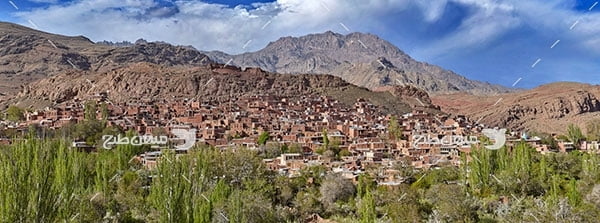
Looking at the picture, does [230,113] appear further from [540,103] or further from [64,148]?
[540,103]

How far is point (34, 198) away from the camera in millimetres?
11078

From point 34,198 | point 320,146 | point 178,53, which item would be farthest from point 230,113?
point 178,53

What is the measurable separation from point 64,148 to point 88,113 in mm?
33579

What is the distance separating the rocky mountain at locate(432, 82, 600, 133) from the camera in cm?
7306

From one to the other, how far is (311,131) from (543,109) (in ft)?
159

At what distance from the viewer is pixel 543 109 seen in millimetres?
79625

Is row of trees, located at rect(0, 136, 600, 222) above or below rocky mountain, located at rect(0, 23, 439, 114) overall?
below

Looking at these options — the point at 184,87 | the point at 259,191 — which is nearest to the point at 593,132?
the point at 259,191

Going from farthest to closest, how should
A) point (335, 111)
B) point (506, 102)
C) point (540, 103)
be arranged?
1. point (506, 102)
2. point (540, 103)
3. point (335, 111)

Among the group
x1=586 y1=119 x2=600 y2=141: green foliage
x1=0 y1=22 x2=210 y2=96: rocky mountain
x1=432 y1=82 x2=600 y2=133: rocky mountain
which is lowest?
x1=586 y1=119 x2=600 y2=141: green foliage

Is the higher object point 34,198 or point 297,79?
point 297,79

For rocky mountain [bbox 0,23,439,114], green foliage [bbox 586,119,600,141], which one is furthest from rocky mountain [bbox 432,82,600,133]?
green foliage [bbox 586,119,600,141]

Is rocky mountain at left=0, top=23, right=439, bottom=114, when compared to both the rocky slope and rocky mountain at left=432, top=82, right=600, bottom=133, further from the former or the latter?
rocky mountain at left=432, top=82, right=600, bottom=133

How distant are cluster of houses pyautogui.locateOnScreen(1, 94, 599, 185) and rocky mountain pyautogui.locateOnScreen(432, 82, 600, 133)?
76.5 ft
